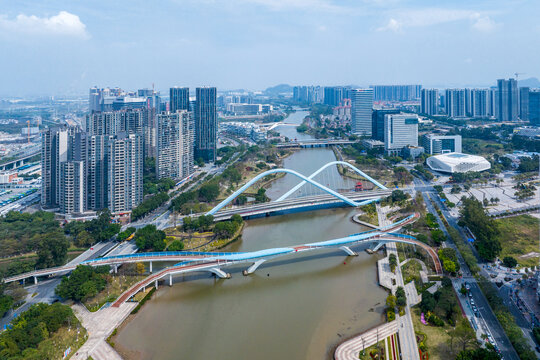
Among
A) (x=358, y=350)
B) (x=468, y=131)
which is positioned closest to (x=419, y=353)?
(x=358, y=350)

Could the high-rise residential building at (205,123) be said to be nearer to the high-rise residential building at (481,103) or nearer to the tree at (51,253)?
the tree at (51,253)

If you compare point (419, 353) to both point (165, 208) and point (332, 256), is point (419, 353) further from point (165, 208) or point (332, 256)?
point (165, 208)

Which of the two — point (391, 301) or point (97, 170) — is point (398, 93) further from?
point (391, 301)

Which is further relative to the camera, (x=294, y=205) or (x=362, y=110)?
(x=362, y=110)

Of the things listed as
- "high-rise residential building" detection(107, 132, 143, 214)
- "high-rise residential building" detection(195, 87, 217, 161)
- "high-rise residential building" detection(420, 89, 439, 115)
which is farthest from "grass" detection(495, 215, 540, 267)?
"high-rise residential building" detection(420, 89, 439, 115)

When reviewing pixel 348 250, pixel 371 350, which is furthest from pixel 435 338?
pixel 348 250

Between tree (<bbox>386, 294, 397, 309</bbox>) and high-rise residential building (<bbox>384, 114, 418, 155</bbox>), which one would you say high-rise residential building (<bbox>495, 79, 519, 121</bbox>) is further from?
tree (<bbox>386, 294, 397, 309</bbox>)

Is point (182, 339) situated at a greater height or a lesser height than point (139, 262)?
lesser
